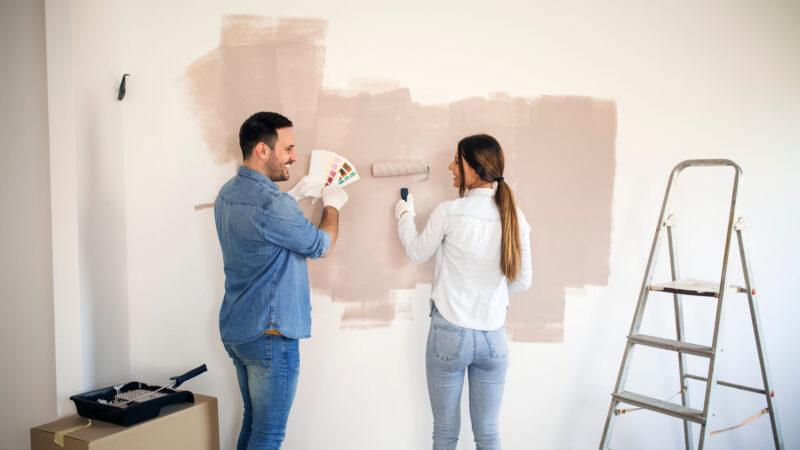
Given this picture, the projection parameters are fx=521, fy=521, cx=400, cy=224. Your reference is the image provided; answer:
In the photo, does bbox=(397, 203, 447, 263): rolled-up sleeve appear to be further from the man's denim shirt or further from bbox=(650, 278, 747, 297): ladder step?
bbox=(650, 278, 747, 297): ladder step

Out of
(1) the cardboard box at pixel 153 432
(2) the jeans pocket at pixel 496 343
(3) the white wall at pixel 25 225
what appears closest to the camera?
(1) the cardboard box at pixel 153 432

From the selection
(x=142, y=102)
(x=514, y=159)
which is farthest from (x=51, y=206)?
(x=514, y=159)

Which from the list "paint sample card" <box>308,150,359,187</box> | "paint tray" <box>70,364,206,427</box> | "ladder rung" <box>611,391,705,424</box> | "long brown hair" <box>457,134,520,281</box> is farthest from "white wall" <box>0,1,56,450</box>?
"ladder rung" <box>611,391,705,424</box>

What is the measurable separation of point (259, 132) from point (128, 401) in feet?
3.43

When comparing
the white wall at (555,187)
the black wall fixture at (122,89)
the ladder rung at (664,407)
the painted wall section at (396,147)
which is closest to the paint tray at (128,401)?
the white wall at (555,187)

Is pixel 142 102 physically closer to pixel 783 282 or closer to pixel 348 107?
pixel 348 107

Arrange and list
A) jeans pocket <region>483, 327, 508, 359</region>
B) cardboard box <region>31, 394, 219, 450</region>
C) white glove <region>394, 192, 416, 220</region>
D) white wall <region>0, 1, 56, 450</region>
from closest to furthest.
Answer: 1. cardboard box <region>31, 394, 219, 450</region>
2. jeans pocket <region>483, 327, 508, 359</region>
3. white wall <region>0, 1, 56, 450</region>
4. white glove <region>394, 192, 416, 220</region>

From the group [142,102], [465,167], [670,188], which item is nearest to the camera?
[465,167]

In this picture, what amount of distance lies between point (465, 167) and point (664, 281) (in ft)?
3.40

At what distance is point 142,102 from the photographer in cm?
216

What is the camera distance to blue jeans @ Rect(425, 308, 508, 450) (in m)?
1.75

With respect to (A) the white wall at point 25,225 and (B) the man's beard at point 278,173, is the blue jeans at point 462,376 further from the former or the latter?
(A) the white wall at point 25,225

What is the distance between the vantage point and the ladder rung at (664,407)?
1757 millimetres

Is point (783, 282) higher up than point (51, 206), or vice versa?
point (51, 206)
